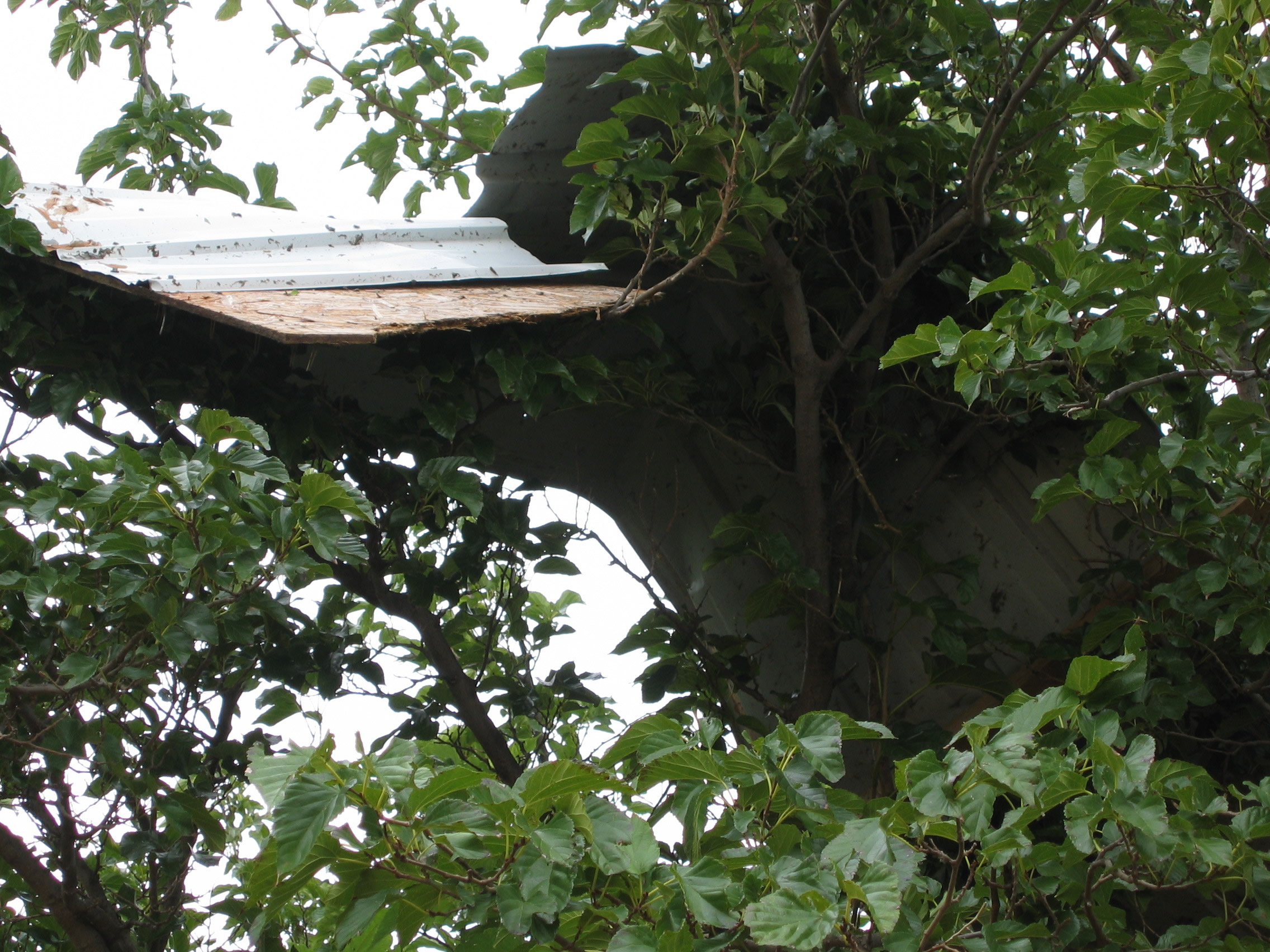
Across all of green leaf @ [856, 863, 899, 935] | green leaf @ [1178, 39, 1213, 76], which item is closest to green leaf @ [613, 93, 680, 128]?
green leaf @ [1178, 39, 1213, 76]

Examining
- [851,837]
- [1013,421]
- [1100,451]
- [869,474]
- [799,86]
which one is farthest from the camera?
[869,474]

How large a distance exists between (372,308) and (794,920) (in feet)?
3.96

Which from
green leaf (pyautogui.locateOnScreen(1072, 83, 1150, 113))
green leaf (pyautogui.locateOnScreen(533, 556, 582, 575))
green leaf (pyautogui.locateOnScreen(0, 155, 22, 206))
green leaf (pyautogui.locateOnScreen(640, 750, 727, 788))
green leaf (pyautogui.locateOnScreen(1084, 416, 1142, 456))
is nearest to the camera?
green leaf (pyautogui.locateOnScreen(640, 750, 727, 788))

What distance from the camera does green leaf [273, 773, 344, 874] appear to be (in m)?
1.13

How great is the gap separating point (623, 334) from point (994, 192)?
1.02m

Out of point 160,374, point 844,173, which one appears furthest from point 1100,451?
point 160,374

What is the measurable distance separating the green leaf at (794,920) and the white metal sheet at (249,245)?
4.40 feet

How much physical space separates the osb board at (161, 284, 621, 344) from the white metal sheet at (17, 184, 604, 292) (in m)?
0.05

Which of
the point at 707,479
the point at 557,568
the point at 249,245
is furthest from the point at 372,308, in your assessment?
the point at 707,479

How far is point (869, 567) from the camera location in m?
2.86

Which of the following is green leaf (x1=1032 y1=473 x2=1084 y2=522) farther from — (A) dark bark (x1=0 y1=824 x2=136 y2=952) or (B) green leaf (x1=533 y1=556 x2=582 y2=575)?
(A) dark bark (x1=0 y1=824 x2=136 y2=952)

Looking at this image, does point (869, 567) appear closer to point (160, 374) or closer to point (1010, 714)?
point (1010, 714)

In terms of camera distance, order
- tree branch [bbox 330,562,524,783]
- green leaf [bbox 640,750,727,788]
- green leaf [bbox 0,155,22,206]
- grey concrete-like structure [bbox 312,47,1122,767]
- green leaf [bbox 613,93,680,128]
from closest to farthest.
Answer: green leaf [bbox 640,750,727,788] < green leaf [bbox 0,155,22,206] < green leaf [bbox 613,93,680,128] < tree branch [bbox 330,562,524,783] < grey concrete-like structure [bbox 312,47,1122,767]

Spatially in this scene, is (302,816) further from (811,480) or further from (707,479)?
(707,479)
